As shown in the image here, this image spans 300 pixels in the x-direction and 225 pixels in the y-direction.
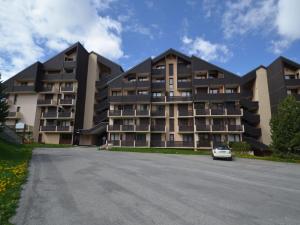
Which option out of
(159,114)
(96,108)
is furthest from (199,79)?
(96,108)

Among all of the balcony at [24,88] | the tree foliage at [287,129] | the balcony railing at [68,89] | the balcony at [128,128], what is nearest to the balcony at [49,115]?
the balcony railing at [68,89]

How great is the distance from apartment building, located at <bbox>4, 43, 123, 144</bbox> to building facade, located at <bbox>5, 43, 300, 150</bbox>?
19 cm

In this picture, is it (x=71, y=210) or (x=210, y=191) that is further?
(x=210, y=191)

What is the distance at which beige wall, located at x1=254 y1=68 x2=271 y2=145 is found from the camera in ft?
118

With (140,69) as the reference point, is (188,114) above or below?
below

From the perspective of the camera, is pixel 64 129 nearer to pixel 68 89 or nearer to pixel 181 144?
pixel 68 89

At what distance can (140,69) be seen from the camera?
38875mm

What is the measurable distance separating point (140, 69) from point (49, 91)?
19712 mm

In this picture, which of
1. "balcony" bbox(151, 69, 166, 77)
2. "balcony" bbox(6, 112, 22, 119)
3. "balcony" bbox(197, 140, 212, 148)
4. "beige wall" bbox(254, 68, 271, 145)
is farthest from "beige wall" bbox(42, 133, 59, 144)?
"beige wall" bbox(254, 68, 271, 145)

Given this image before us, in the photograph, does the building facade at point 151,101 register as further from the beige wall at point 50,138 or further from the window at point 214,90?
the beige wall at point 50,138

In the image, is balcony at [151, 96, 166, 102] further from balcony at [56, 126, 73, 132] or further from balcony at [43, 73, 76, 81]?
balcony at [43, 73, 76, 81]

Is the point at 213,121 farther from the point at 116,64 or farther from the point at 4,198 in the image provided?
the point at 4,198

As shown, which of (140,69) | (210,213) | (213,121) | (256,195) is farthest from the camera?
(140,69)

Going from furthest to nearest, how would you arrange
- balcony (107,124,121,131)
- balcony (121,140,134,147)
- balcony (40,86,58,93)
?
balcony (40,86,58,93), balcony (107,124,121,131), balcony (121,140,134,147)
